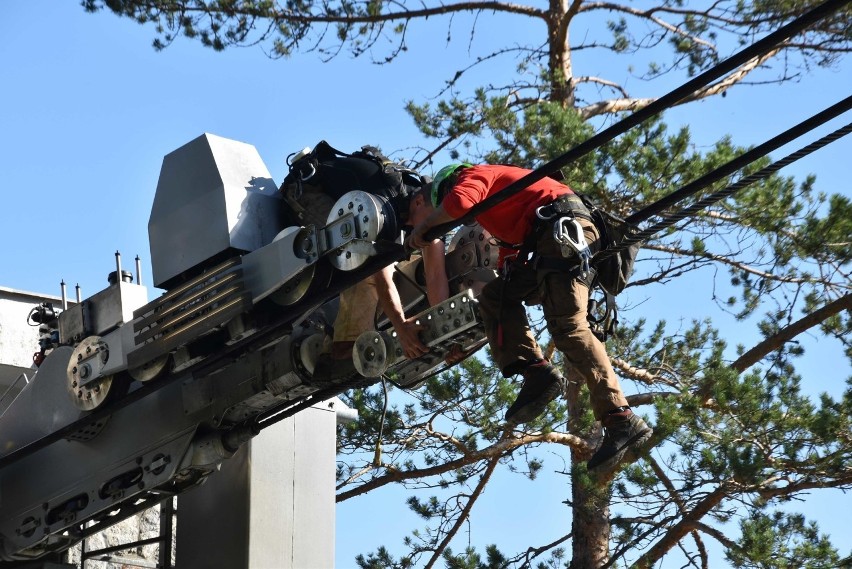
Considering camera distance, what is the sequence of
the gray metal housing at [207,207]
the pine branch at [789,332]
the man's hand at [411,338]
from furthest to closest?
the pine branch at [789,332], the gray metal housing at [207,207], the man's hand at [411,338]

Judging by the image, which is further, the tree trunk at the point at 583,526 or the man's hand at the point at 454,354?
the tree trunk at the point at 583,526

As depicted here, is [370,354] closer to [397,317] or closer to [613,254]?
[397,317]

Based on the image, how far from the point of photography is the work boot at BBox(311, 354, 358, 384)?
7594 mm

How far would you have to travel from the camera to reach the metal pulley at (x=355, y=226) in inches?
266

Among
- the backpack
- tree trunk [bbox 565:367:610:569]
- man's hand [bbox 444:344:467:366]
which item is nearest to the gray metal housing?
the backpack

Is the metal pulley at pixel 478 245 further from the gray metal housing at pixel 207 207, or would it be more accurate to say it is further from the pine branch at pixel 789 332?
the pine branch at pixel 789 332

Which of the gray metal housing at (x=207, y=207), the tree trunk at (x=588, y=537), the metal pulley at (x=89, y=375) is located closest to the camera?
the gray metal housing at (x=207, y=207)

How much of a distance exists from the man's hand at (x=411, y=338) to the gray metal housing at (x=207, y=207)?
0.88 m

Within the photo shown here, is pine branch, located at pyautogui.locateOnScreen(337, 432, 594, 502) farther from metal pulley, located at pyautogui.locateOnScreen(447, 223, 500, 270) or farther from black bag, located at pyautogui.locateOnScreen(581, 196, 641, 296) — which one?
black bag, located at pyautogui.locateOnScreen(581, 196, 641, 296)

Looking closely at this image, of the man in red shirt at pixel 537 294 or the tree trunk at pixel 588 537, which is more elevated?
the tree trunk at pixel 588 537

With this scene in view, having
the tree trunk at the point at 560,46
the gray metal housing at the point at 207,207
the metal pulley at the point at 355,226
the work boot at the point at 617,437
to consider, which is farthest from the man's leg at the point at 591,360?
the tree trunk at the point at 560,46

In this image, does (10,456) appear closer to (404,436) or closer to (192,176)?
(192,176)

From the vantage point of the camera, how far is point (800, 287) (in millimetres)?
12695

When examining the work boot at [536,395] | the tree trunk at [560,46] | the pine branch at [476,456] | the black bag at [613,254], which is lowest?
the work boot at [536,395]
